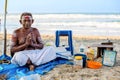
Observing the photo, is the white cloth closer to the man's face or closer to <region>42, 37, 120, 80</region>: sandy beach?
<region>42, 37, 120, 80</region>: sandy beach

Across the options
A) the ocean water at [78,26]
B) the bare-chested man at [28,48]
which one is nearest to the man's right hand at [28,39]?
the bare-chested man at [28,48]

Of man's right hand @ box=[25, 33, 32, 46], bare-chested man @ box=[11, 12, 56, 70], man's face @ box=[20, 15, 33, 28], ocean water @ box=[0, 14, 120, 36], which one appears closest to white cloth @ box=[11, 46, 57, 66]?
bare-chested man @ box=[11, 12, 56, 70]

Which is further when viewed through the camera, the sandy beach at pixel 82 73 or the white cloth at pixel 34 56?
the white cloth at pixel 34 56

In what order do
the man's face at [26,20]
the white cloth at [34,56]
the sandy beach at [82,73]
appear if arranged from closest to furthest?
the sandy beach at [82,73], the white cloth at [34,56], the man's face at [26,20]

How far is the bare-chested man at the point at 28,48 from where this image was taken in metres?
5.14

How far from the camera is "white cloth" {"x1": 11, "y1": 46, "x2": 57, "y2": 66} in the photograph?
5109mm

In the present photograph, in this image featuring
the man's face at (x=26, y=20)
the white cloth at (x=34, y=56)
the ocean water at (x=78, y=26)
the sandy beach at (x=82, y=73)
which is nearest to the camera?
the sandy beach at (x=82, y=73)

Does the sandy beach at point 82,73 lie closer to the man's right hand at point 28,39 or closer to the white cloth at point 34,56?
the white cloth at point 34,56

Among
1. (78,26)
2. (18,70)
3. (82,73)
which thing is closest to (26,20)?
(18,70)

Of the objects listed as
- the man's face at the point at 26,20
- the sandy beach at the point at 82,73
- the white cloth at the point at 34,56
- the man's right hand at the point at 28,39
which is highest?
the man's face at the point at 26,20

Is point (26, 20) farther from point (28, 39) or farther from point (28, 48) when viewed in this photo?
point (28, 48)

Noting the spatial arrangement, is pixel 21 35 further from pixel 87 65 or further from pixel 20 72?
pixel 87 65

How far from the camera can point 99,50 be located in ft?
20.0

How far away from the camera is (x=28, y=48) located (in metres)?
5.36
